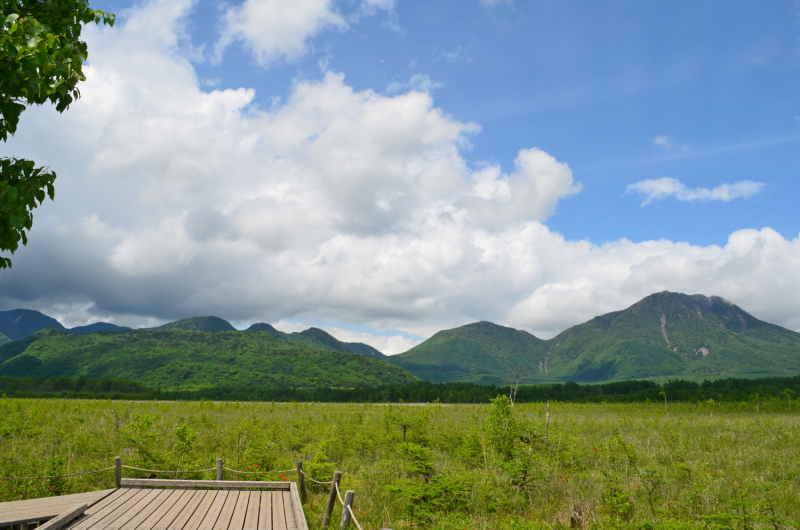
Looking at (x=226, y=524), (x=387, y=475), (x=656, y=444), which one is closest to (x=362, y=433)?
(x=387, y=475)

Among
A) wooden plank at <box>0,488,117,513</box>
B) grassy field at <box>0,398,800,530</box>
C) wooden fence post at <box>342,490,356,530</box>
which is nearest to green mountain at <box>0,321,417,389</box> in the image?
grassy field at <box>0,398,800,530</box>

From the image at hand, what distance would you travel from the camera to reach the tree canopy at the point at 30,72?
4.00 meters

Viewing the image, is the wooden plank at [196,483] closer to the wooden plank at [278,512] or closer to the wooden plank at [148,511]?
the wooden plank at [148,511]

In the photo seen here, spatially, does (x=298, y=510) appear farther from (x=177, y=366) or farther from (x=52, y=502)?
(x=177, y=366)

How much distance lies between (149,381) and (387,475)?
164984mm

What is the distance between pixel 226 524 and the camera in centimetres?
796

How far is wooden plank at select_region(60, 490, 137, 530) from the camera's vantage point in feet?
25.2

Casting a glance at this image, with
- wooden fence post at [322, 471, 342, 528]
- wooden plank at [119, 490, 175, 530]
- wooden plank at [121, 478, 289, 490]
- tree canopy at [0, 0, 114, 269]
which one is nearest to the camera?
tree canopy at [0, 0, 114, 269]

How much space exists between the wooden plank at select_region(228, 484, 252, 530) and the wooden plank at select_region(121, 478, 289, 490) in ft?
2.22

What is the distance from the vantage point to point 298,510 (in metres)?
8.65

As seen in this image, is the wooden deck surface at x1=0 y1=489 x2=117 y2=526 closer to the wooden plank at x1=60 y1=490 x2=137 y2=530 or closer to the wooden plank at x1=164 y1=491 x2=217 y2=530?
the wooden plank at x1=60 y1=490 x2=137 y2=530

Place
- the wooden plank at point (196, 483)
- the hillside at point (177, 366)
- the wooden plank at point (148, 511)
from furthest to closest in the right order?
the hillside at point (177, 366) → the wooden plank at point (196, 483) → the wooden plank at point (148, 511)

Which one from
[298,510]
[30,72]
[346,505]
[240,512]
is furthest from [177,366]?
[30,72]

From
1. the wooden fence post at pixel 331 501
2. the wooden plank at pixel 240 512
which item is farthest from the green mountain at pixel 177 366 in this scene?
the wooden fence post at pixel 331 501
